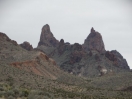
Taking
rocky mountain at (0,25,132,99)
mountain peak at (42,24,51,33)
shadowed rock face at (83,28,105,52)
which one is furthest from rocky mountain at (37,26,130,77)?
shadowed rock face at (83,28,105,52)

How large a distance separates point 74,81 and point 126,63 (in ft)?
374

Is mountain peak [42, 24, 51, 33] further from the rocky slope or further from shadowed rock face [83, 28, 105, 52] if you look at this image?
the rocky slope

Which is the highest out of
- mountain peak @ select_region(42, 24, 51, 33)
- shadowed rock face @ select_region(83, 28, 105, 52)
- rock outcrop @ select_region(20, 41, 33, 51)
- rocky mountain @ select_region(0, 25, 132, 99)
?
mountain peak @ select_region(42, 24, 51, 33)

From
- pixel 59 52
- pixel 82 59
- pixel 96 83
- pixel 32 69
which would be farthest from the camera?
pixel 59 52

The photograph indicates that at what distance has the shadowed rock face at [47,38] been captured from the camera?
193m

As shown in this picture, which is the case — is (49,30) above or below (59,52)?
above

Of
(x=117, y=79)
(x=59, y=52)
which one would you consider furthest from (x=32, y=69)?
(x=59, y=52)

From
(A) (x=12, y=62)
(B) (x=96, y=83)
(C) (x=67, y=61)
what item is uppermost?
(C) (x=67, y=61)

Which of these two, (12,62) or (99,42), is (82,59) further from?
(12,62)

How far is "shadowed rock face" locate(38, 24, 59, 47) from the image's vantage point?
193 metres

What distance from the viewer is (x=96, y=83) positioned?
261ft

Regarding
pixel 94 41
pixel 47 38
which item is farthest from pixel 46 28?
pixel 94 41

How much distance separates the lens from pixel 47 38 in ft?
638

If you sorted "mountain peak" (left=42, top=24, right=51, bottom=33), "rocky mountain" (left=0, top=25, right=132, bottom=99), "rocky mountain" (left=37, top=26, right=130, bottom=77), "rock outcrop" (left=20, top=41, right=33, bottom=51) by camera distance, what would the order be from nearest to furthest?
1. "rocky mountain" (left=0, top=25, right=132, bottom=99)
2. "rocky mountain" (left=37, top=26, right=130, bottom=77)
3. "rock outcrop" (left=20, top=41, right=33, bottom=51)
4. "mountain peak" (left=42, top=24, right=51, bottom=33)
